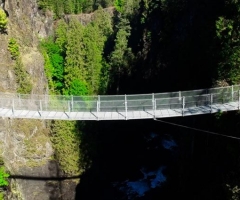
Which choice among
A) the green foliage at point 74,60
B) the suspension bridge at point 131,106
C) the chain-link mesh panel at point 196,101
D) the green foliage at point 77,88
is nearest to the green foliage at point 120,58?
the green foliage at point 74,60

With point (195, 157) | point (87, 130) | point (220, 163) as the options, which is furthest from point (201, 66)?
point (87, 130)

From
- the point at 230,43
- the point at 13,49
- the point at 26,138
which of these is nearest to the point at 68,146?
the point at 26,138

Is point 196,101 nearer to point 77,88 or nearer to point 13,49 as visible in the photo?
point 77,88

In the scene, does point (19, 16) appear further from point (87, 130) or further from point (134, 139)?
point (134, 139)

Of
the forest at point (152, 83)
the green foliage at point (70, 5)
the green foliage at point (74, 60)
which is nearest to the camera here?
the forest at point (152, 83)

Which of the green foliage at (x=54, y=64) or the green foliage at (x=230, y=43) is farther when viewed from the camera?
the green foliage at (x=54, y=64)

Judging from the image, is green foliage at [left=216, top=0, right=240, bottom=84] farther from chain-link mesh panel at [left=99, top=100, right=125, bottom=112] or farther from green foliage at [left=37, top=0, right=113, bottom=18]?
green foliage at [left=37, top=0, right=113, bottom=18]

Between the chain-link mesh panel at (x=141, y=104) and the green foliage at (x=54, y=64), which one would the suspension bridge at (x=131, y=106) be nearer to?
the chain-link mesh panel at (x=141, y=104)

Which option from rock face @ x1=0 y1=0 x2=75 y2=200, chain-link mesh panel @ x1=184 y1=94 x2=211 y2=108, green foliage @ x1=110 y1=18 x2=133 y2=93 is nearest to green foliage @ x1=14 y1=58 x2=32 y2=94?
rock face @ x1=0 y1=0 x2=75 y2=200
